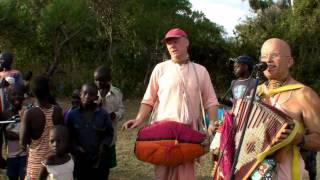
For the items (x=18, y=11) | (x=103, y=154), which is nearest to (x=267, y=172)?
(x=103, y=154)

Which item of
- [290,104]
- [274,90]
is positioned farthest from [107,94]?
[290,104]

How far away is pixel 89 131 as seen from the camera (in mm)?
4387

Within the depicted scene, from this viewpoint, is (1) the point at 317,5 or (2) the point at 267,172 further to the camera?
(1) the point at 317,5

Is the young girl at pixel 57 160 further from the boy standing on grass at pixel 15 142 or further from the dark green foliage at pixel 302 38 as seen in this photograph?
the dark green foliage at pixel 302 38

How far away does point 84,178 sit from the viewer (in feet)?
15.1

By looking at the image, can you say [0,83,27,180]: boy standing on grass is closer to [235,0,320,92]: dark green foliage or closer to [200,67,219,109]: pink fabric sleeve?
[200,67,219,109]: pink fabric sleeve

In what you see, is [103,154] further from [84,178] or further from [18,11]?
[18,11]

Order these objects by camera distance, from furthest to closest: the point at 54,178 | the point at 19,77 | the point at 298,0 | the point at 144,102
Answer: the point at 298,0 < the point at 19,77 < the point at 144,102 < the point at 54,178

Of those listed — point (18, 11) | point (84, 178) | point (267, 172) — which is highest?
point (18, 11)

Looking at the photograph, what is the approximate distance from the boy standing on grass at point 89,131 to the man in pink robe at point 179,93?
28 centimetres

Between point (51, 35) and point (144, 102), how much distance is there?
1268 cm

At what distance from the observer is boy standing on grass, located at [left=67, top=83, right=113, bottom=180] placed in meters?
4.38

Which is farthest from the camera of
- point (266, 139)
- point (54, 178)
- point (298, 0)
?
point (298, 0)

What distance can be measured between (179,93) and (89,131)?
87cm
